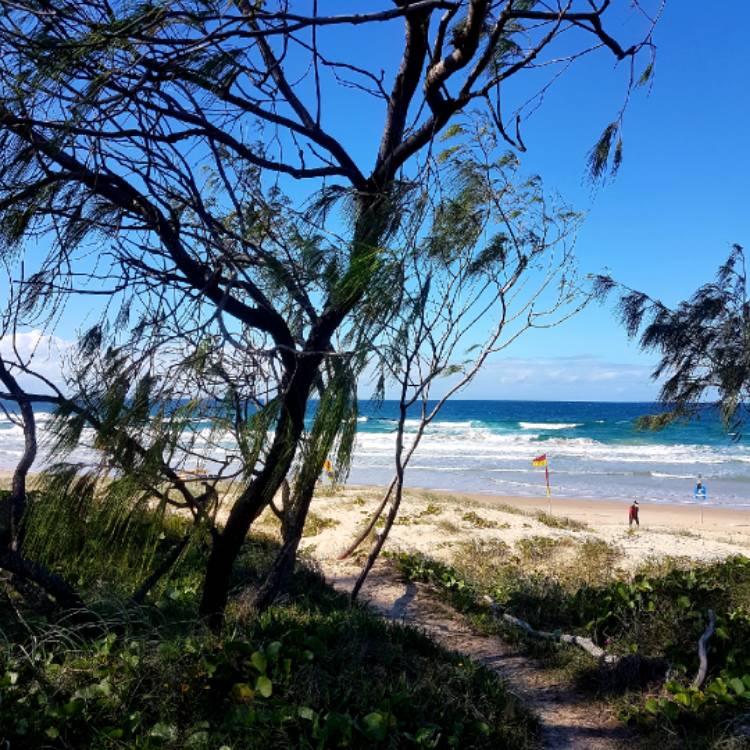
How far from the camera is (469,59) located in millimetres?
3434

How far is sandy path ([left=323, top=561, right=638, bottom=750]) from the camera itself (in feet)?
12.6

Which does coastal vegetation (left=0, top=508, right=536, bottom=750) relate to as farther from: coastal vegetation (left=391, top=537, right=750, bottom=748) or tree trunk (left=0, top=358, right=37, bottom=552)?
coastal vegetation (left=391, top=537, right=750, bottom=748)

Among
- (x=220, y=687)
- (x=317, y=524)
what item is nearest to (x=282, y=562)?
(x=220, y=687)

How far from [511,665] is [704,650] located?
49.4 inches

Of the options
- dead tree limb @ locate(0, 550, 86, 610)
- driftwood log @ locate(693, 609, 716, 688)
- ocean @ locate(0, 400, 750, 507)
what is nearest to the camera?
dead tree limb @ locate(0, 550, 86, 610)

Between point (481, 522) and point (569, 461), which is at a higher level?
point (481, 522)

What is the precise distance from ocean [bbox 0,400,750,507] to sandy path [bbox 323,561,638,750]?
324 inches

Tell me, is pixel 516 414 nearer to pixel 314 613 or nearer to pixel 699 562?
pixel 699 562

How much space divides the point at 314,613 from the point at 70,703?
2.39 m

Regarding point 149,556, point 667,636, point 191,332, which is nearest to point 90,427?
point 191,332

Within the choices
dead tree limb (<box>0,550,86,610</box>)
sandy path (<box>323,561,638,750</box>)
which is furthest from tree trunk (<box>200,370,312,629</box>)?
sandy path (<box>323,561,638,750</box>)

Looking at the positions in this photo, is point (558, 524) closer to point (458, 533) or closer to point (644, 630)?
point (458, 533)

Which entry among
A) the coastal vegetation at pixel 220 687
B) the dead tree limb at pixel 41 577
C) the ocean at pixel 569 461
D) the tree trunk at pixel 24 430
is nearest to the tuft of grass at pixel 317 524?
the ocean at pixel 569 461

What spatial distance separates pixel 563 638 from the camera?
17.1 ft
